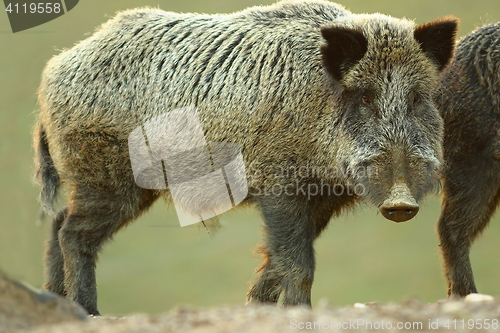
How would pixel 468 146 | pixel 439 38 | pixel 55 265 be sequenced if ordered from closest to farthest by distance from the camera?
pixel 439 38 < pixel 468 146 < pixel 55 265

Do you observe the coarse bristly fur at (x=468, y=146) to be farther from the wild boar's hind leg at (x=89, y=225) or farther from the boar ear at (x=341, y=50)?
the wild boar's hind leg at (x=89, y=225)

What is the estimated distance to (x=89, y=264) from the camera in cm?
727

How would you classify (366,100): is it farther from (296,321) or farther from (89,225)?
(89,225)

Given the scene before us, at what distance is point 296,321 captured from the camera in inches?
157

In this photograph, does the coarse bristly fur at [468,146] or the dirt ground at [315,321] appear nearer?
the dirt ground at [315,321]

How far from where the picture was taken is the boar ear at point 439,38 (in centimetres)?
636

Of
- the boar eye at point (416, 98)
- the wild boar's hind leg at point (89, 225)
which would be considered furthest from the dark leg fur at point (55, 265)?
the boar eye at point (416, 98)

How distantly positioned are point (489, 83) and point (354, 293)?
16037mm

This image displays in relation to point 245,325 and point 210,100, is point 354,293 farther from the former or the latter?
point 245,325

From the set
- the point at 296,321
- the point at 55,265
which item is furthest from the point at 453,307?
the point at 55,265

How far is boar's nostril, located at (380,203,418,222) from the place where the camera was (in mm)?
5676

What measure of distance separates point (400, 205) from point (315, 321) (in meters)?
1.98

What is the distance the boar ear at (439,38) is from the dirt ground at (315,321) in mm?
2776

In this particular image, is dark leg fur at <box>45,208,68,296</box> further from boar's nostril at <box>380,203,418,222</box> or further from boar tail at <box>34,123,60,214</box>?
boar's nostril at <box>380,203,418,222</box>
